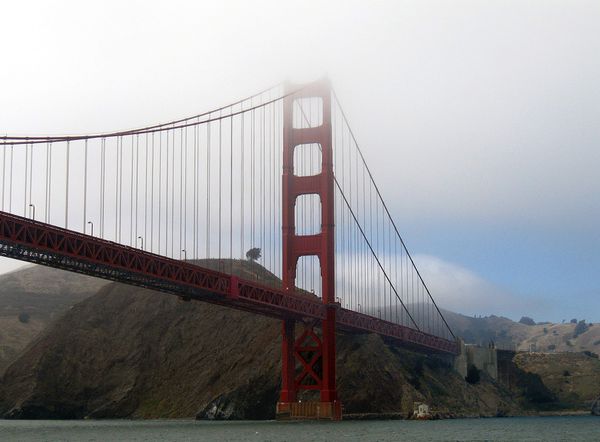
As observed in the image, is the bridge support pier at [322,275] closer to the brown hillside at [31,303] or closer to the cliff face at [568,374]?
the cliff face at [568,374]

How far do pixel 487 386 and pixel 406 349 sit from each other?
14780 mm

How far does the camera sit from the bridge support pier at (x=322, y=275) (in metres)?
85.2

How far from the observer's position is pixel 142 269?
214ft

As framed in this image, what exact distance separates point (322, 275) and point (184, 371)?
2981 centimetres

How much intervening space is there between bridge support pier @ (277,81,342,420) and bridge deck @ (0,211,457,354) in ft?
7.38

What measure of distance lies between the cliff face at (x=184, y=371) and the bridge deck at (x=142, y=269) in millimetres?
8172

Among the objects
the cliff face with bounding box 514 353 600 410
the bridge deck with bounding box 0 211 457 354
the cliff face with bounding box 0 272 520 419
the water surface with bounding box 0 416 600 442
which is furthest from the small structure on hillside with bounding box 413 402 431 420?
the cliff face with bounding box 514 353 600 410

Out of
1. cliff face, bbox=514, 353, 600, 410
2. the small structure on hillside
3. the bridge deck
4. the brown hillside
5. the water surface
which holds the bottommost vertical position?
the water surface

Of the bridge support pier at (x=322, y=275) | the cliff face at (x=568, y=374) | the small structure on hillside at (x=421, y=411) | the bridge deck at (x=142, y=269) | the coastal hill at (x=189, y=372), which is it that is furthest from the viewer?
the cliff face at (x=568, y=374)

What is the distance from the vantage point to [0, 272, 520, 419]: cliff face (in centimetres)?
9694

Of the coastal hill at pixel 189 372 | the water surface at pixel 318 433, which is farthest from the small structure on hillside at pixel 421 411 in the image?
the water surface at pixel 318 433

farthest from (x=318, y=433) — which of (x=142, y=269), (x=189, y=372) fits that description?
(x=189, y=372)

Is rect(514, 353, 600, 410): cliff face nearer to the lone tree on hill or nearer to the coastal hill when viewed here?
the coastal hill

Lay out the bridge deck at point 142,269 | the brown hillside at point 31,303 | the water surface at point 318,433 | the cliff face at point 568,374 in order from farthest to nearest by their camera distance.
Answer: the brown hillside at point 31,303, the cliff face at point 568,374, the water surface at point 318,433, the bridge deck at point 142,269
